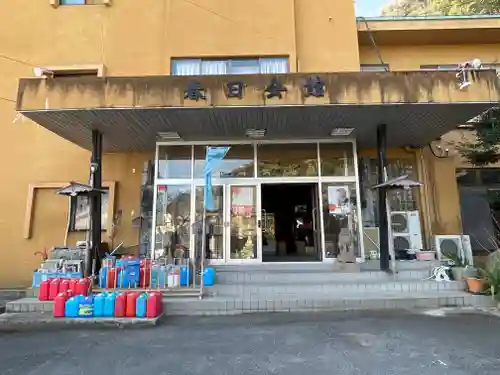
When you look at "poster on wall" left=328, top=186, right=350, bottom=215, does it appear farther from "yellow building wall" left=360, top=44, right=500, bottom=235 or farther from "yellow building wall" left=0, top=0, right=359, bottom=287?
"yellow building wall" left=0, top=0, right=359, bottom=287

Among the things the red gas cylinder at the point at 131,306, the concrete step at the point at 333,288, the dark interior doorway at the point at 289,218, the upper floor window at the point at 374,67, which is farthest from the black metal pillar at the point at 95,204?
the upper floor window at the point at 374,67

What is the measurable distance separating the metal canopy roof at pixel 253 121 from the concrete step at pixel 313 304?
3.78 m

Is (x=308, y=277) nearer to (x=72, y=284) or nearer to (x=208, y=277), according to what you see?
(x=208, y=277)

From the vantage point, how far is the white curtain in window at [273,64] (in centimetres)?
1016

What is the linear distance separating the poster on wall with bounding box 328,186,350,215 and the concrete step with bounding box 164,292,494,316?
285cm

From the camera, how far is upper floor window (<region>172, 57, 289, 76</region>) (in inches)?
401

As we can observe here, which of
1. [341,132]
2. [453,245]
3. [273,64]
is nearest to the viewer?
[341,132]

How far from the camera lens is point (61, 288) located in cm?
702

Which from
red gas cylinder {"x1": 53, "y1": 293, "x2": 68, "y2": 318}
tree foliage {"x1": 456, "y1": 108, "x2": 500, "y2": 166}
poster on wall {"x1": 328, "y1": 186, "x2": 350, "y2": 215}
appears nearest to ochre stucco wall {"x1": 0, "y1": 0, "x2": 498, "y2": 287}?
tree foliage {"x1": 456, "y1": 108, "x2": 500, "y2": 166}

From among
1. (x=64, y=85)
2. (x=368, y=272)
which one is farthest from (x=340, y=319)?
(x=64, y=85)

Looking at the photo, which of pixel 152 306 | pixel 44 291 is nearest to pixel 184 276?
pixel 152 306

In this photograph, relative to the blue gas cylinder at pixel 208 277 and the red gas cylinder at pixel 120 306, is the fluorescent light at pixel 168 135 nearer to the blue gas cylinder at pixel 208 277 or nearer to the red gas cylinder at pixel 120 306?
the blue gas cylinder at pixel 208 277

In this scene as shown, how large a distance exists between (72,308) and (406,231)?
8.24m

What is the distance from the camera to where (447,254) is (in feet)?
29.2
